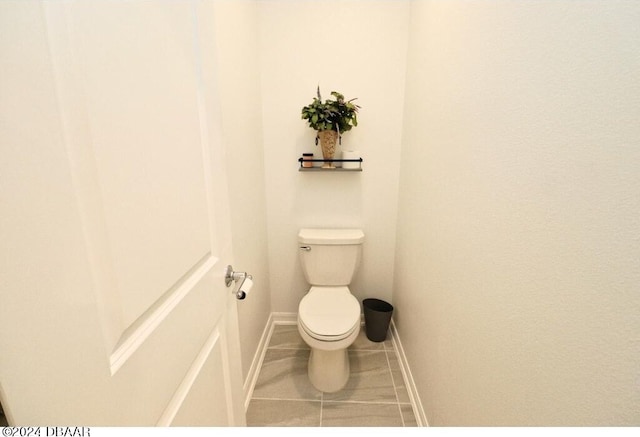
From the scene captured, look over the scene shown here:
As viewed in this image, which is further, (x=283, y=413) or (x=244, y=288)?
(x=283, y=413)

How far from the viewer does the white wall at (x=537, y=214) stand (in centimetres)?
45

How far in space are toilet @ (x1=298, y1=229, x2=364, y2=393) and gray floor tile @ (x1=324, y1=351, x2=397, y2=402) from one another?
0.17 ft

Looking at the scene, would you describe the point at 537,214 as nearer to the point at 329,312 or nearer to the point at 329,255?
the point at 329,312

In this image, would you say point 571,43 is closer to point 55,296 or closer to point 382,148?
point 55,296

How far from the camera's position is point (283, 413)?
4.57 ft

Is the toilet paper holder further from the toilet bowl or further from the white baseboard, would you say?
the white baseboard

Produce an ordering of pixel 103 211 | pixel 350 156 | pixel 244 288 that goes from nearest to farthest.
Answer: pixel 103 211
pixel 244 288
pixel 350 156

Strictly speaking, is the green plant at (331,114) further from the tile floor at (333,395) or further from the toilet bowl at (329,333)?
the tile floor at (333,395)

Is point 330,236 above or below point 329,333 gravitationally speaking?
above

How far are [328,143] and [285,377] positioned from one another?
141 cm

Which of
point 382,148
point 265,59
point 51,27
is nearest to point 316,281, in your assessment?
point 382,148

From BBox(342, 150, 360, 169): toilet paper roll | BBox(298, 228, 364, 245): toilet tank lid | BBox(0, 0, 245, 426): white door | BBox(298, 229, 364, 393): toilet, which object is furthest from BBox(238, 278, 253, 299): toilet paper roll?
BBox(342, 150, 360, 169): toilet paper roll

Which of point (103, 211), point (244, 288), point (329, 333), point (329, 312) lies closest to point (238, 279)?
point (244, 288)

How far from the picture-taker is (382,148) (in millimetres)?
1772
